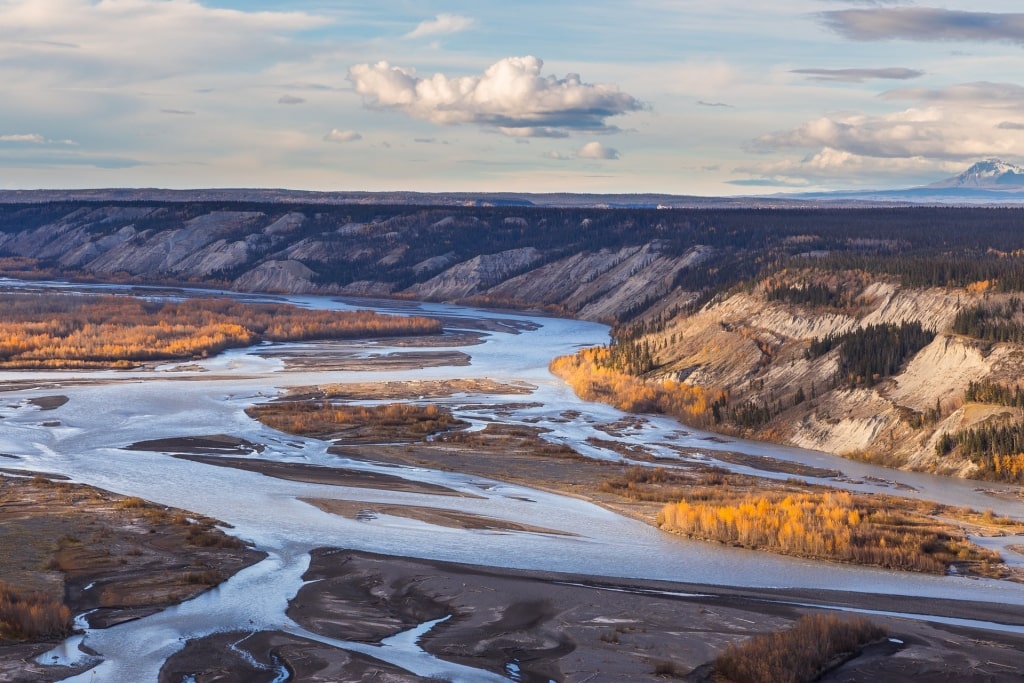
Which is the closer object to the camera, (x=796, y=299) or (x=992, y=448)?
(x=992, y=448)

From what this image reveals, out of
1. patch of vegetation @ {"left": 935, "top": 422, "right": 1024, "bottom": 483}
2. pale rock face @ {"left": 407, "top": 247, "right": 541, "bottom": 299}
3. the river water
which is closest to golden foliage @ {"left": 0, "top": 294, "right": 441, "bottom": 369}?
the river water

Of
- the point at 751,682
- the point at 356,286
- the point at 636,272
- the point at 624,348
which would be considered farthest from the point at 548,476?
the point at 356,286

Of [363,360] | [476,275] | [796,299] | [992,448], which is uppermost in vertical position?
[796,299]

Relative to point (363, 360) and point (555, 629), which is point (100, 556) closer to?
point (555, 629)

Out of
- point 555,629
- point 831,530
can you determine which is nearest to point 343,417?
point 831,530

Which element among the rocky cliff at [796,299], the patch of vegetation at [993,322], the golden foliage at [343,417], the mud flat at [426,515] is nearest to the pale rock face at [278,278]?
the rocky cliff at [796,299]

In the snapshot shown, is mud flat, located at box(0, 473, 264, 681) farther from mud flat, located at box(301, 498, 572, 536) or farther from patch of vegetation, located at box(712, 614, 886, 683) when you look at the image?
patch of vegetation, located at box(712, 614, 886, 683)

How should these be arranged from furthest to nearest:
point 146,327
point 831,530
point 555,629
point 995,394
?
point 146,327
point 995,394
point 831,530
point 555,629
